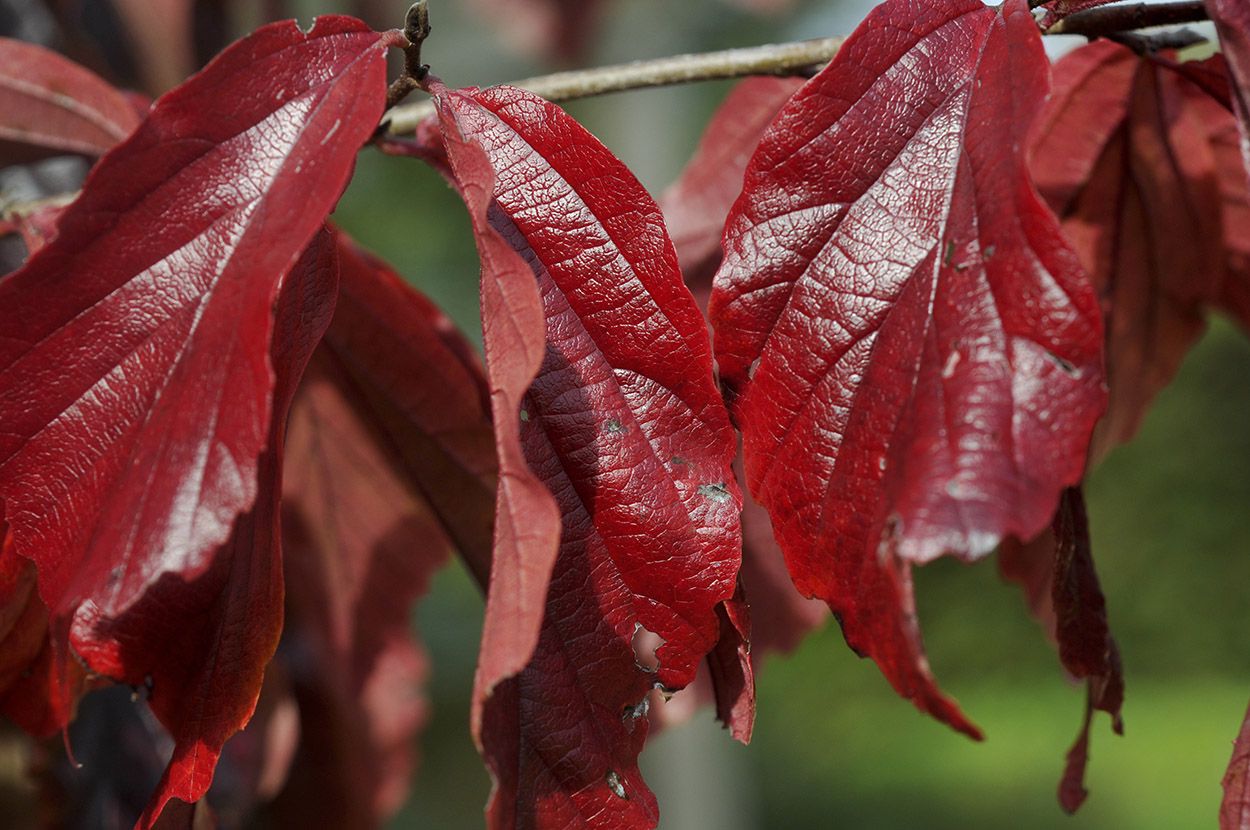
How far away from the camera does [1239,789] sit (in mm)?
404

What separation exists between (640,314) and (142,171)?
0.21m

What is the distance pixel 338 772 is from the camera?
3.09ft

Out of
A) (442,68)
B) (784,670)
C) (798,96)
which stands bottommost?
(784,670)

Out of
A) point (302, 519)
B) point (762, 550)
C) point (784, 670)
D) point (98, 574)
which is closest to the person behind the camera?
point (98, 574)

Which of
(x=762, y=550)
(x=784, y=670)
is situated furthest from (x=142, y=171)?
(x=784, y=670)

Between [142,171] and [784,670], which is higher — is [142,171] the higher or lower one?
the higher one

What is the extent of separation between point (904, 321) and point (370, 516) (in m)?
0.58

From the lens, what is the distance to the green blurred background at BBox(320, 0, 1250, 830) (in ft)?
14.0

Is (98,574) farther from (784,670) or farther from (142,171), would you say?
(784,670)

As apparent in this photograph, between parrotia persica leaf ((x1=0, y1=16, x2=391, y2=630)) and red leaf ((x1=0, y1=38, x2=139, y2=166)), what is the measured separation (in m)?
0.29

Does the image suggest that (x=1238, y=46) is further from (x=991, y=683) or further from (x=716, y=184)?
(x=991, y=683)

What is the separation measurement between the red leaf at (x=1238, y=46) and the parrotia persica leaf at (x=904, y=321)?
6cm

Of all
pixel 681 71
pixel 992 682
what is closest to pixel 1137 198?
pixel 681 71

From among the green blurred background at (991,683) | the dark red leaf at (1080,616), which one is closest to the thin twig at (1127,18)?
the dark red leaf at (1080,616)
